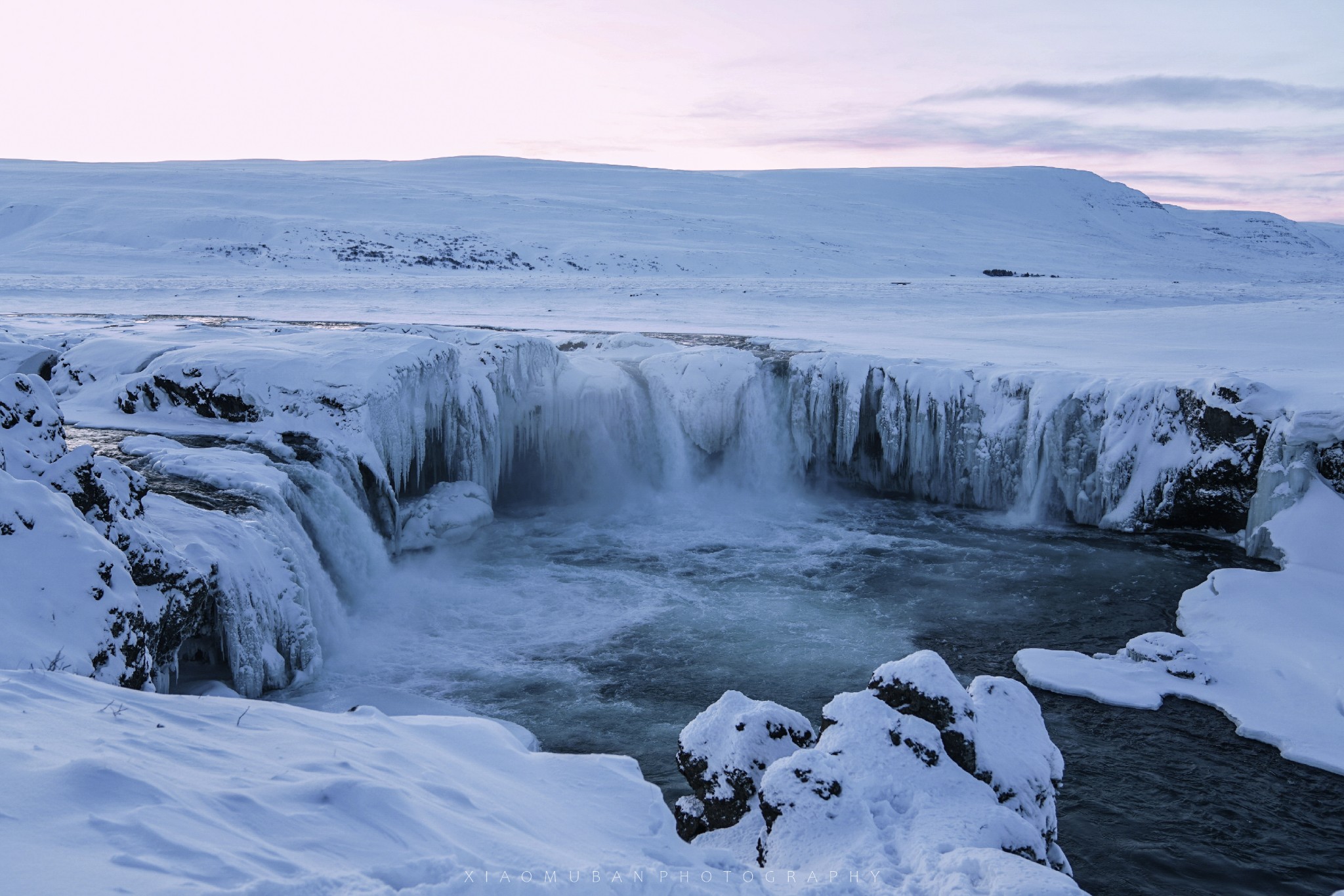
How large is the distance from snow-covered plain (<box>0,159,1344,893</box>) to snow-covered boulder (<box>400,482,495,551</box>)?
0.17 feet

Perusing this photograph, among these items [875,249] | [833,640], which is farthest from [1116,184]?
[833,640]

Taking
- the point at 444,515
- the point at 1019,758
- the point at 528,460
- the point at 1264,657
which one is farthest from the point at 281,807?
the point at 528,460

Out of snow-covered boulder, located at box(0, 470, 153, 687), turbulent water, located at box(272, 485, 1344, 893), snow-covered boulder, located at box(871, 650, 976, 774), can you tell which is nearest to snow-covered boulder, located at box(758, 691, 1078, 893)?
snow-covered boulder, located at box(871, 650, 976, 774)

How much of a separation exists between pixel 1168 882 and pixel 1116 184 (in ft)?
358

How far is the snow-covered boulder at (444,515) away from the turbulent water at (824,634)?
25cm

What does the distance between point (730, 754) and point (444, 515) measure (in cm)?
880

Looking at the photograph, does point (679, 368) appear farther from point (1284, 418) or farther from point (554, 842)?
point (554, 842)

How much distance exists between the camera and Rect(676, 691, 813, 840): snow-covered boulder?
551 cm

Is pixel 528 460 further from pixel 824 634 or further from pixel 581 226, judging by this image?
pixel 581 226

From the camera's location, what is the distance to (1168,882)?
623 centimetres

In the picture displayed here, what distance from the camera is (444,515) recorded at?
13.6 m

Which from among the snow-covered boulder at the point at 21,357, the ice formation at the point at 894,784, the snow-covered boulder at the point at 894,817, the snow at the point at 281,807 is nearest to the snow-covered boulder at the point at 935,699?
the ice formation at the point at 894,784

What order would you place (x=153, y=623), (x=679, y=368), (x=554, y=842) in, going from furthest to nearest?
(x=679, y=368)
(x=153, y=623)
(x=554, y=842)

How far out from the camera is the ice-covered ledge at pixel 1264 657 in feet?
27.7
